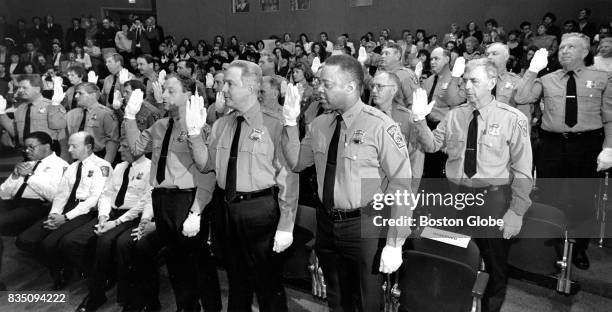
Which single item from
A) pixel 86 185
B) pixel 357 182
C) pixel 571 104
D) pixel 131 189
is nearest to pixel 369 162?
pixel 357 182

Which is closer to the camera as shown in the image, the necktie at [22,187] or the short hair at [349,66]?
the short hair at [349,66]

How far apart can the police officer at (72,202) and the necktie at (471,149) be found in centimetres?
276

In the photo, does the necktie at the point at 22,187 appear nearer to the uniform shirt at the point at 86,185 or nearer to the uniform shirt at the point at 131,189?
the uniform shirt at the point at 86,185

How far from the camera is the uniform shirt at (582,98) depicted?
314cm

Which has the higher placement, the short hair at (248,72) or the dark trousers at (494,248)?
the short hair at (248,72)

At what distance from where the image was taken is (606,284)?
285 centimetres

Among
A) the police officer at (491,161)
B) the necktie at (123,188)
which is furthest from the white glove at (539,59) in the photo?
the necktie at (123,188)

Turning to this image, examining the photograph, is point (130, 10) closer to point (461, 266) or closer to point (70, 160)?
point (70, 160)

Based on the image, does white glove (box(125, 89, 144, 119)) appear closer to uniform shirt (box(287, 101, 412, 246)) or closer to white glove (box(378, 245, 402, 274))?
uniform shirt (box(287, 101, 412, 246))

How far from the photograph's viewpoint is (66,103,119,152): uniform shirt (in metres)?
4.27

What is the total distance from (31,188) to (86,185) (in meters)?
0.63

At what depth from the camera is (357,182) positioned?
2037mm

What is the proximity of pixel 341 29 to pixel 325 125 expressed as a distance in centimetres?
1052

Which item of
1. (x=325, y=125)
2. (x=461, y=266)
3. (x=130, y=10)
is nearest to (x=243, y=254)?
(x=325, y=125)
